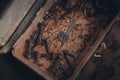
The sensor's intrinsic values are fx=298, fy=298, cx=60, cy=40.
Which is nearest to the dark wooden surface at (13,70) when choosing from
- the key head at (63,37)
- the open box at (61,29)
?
the open box at (61,29)

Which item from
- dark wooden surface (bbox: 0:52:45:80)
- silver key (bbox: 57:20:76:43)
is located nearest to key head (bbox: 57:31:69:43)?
silver key (bbox: 57:20:76:43)

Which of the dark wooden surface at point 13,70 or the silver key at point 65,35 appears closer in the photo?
the dark wooden surface at point 13,70

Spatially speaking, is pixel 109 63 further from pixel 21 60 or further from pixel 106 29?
pixel 21 60

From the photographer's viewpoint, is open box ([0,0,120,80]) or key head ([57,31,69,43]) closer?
open box ([0,0,120,80])

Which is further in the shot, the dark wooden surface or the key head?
the key head

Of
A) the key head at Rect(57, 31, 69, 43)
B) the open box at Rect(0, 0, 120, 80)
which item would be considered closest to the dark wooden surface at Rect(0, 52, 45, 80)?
the open box at Rect(0, 0, 120, 80)

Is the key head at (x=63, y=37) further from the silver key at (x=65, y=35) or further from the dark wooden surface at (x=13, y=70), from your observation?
the dark wooden surface at (x=13, y=70)

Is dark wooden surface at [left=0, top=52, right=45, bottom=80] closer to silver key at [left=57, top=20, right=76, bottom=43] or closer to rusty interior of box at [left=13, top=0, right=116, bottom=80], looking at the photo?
rusty interior of box at [left=13, top=0, right=116, bottom=80]

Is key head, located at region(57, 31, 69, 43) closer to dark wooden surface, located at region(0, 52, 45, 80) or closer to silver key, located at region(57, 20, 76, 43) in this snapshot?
silver key, located at region(57, 20, 76, 43)

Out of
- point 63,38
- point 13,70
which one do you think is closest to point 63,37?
point 63,38
